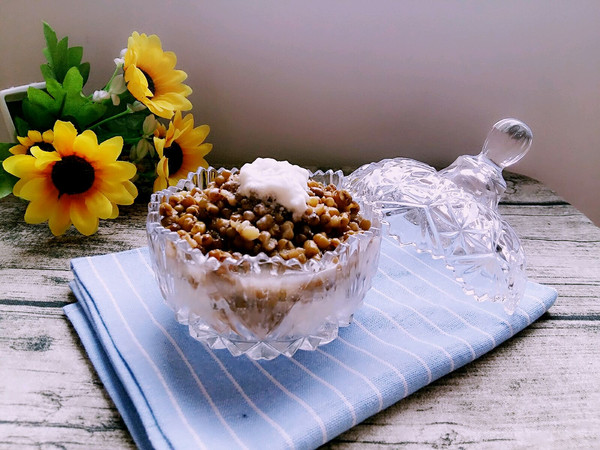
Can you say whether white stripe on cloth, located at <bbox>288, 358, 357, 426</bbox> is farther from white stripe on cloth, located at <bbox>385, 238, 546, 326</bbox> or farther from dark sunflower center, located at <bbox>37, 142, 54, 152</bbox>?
dark sunflower center, located at <bbox>37, 142, 54, 152</bbox>

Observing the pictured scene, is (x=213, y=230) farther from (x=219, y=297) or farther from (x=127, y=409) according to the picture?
(x=127, y=409)

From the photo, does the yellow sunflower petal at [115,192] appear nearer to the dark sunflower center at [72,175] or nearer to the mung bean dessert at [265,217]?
the dark sunflower center at [72,175]

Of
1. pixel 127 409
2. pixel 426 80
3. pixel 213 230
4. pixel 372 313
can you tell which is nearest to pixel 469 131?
pixel 426 80

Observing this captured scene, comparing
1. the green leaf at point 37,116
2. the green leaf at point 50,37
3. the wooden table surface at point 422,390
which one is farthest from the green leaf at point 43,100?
the wooden table surface at point 422,390

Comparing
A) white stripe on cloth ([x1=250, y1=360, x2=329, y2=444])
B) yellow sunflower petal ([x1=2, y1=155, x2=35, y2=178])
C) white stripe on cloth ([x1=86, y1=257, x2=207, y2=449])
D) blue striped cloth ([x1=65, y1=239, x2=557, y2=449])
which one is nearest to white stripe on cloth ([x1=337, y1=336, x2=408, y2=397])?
blue striped cloth ([x1=65, y1=239, x2=557, y2=449])

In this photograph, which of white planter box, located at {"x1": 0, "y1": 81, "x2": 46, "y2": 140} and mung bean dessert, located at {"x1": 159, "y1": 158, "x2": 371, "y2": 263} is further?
white planter box, located at {"x1": 0, "y1": 81, "x2": 46, "y2": 140}

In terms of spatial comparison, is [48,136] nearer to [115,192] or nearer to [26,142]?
[26,142]
